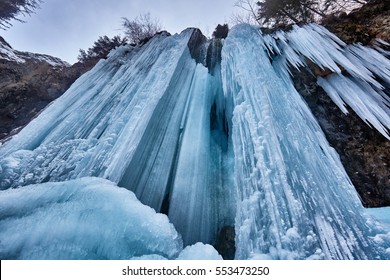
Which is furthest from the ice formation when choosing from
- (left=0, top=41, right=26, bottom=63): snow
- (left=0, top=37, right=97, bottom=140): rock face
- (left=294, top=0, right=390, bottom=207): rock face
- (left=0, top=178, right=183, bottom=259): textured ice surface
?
(left=0, top=41, right=26, bottom=63): snow

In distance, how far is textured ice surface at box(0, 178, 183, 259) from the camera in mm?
1763

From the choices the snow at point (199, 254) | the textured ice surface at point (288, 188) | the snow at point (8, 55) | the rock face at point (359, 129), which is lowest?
the snow at point (199, 254)

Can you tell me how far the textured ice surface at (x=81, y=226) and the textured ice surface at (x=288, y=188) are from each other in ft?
2.68

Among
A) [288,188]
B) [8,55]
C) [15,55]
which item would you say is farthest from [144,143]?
[15,55]

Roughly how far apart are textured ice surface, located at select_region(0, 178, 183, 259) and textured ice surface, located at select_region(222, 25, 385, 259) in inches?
32.2

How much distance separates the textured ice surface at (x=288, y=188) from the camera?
1712 millimetres

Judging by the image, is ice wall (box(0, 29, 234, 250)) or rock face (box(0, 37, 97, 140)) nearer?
ice wall (box(0, 29, 234, 250))

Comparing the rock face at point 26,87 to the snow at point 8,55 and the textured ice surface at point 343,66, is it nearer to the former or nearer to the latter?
the snow at point 8,55

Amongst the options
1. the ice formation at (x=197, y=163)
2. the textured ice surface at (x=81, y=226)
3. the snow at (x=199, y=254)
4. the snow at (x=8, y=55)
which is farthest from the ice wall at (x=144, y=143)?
the snow at (x=8, y=55)

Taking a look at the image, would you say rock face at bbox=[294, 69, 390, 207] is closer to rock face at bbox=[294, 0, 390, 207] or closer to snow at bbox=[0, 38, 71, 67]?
rock face at bbox=[294, 0, 390, 207]

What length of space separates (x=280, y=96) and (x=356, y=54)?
63.8 inches

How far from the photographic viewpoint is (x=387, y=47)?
337 centimetres

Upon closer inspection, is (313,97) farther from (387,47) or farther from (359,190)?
(359,190)
